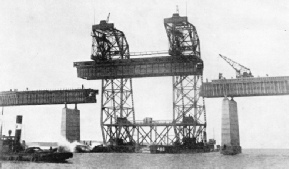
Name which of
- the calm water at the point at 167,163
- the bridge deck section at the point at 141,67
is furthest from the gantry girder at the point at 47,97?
the calm water at the point at 167,163

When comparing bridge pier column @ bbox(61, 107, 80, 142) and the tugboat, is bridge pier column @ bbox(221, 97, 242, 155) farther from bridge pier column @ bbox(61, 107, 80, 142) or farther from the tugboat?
bridge pier column @ bbox(61, 107, 80, 142)

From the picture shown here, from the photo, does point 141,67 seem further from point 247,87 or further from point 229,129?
point 229,129

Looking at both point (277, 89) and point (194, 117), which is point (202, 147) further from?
point (277, 89)

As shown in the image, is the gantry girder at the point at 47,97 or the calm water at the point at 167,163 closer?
the calm water at the point at 167,163

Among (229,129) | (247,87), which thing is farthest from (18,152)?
(247,87)

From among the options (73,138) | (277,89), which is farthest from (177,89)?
(73,138)

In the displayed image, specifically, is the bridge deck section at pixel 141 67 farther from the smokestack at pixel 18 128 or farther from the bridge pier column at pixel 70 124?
the smokestack at pixel 18 128
